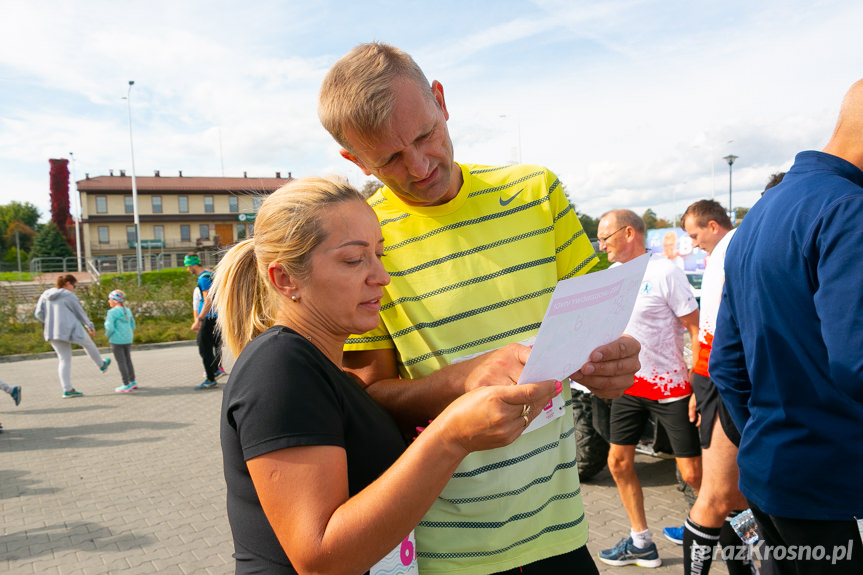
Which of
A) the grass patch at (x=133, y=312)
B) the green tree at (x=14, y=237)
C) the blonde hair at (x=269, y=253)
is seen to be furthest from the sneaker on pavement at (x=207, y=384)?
the green tree at (x=14, y=237)

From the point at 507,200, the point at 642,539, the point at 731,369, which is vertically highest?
the point at 507,200

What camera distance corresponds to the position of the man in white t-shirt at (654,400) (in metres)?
4.05

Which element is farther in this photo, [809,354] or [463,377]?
[809,354]

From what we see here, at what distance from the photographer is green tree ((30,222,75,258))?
7394 centimetres

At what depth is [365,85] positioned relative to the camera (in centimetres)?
163

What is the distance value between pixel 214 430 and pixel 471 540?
22.9 ft

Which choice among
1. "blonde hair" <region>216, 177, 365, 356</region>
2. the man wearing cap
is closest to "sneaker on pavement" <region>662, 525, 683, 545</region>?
"blonde hair" <region>216, 177, 365, 356</region>

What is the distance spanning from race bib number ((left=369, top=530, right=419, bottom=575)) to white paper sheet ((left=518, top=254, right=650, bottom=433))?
0.61m

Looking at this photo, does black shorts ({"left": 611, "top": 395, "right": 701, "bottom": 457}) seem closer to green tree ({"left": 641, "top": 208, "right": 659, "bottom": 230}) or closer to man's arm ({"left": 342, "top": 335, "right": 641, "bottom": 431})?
man's arm ({"left": 342, "top": 335, "right": 641, "bottom": 431})

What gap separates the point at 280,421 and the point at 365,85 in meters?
0.91

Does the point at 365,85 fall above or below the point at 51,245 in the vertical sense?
below

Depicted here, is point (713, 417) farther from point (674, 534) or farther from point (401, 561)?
point (401, 561)

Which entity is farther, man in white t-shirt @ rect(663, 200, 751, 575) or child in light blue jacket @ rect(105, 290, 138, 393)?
child in light blue jacket @ rect(105, 290, 138, 393)

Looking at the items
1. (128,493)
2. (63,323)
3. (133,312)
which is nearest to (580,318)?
(128,493)
